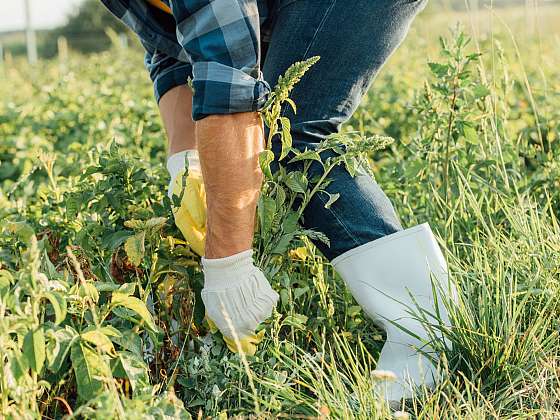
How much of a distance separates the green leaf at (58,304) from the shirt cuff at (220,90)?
47cm

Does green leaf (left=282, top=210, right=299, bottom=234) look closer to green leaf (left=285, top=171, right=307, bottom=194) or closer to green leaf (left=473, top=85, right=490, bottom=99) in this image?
green leaf (left=285, top=171, right=307, bottom=194)

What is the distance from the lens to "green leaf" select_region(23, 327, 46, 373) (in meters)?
1.31

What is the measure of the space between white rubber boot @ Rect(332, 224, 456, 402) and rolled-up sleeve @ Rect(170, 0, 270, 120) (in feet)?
1.46

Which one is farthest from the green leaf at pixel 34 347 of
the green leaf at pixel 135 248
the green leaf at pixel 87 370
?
the green leaf at pixel 135 248

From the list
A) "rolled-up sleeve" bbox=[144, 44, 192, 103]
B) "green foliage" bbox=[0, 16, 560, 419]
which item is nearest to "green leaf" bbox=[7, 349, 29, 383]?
"green foliage" bbox=[0, 16, 560, 419]

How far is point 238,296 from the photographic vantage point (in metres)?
1.73

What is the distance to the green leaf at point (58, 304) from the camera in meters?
1.33

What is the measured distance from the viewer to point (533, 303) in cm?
186

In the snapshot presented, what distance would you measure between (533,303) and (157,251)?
0.87m

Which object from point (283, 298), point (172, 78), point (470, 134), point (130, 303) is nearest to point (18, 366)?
point (130, 303)

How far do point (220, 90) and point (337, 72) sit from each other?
356 mm

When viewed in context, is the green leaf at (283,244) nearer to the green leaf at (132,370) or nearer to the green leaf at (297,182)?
the green leaf at (297,182)

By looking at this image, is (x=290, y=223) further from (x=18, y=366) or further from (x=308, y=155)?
(x=18, y=366)

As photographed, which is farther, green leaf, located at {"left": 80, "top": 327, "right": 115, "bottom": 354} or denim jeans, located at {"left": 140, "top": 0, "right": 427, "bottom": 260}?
denim jeans, located at {"left": 140, "top": 0, "right": 427, "bottom": 260}
